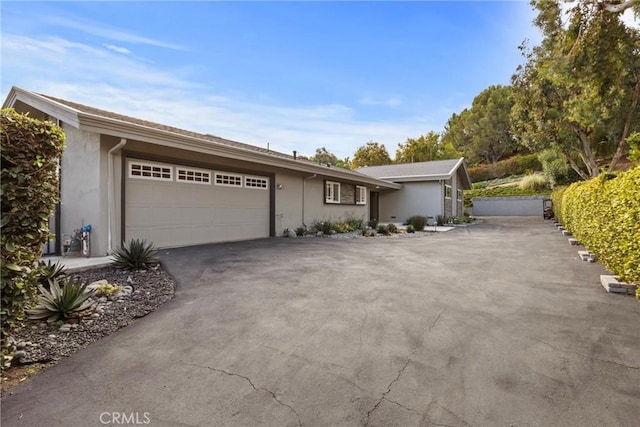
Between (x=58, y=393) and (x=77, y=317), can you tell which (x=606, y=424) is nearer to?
(x=58, y=393)

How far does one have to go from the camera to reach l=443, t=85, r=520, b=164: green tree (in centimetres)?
4159

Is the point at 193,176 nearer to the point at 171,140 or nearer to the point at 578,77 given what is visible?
the point at 171,140

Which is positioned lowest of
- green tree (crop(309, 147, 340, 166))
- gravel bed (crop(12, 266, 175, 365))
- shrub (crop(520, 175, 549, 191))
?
gravel bed (crop(12, 266, 175, 365))

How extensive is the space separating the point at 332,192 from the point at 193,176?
7505 mm

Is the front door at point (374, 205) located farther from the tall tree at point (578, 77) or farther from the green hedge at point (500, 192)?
the green hedge at point (500, 192)

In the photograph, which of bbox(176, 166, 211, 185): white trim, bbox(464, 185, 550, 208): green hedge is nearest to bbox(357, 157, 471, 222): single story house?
bbox(464, 185, 550, 208): green hedge

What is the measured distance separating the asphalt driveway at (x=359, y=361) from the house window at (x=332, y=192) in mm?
10013

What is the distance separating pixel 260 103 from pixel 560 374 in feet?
57.2

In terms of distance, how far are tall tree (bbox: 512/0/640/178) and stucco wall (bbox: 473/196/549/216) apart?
1096 centimetres

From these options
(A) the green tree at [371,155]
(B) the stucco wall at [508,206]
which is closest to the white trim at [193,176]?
(B) the stucco wall at [508,206]

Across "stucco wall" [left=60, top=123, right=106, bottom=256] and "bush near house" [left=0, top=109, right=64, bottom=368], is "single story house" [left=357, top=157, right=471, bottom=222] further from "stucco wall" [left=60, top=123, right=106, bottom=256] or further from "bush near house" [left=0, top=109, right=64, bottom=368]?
"bush near house" [left=0, top=109, right=64, bottom=368]

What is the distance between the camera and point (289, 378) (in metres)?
2.60

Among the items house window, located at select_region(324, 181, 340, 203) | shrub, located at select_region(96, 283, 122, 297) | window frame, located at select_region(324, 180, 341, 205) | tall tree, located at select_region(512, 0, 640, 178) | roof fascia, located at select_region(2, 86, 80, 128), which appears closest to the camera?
shrub, located at select_region(96, 283, 122, 297)

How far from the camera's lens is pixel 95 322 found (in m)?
3.77
